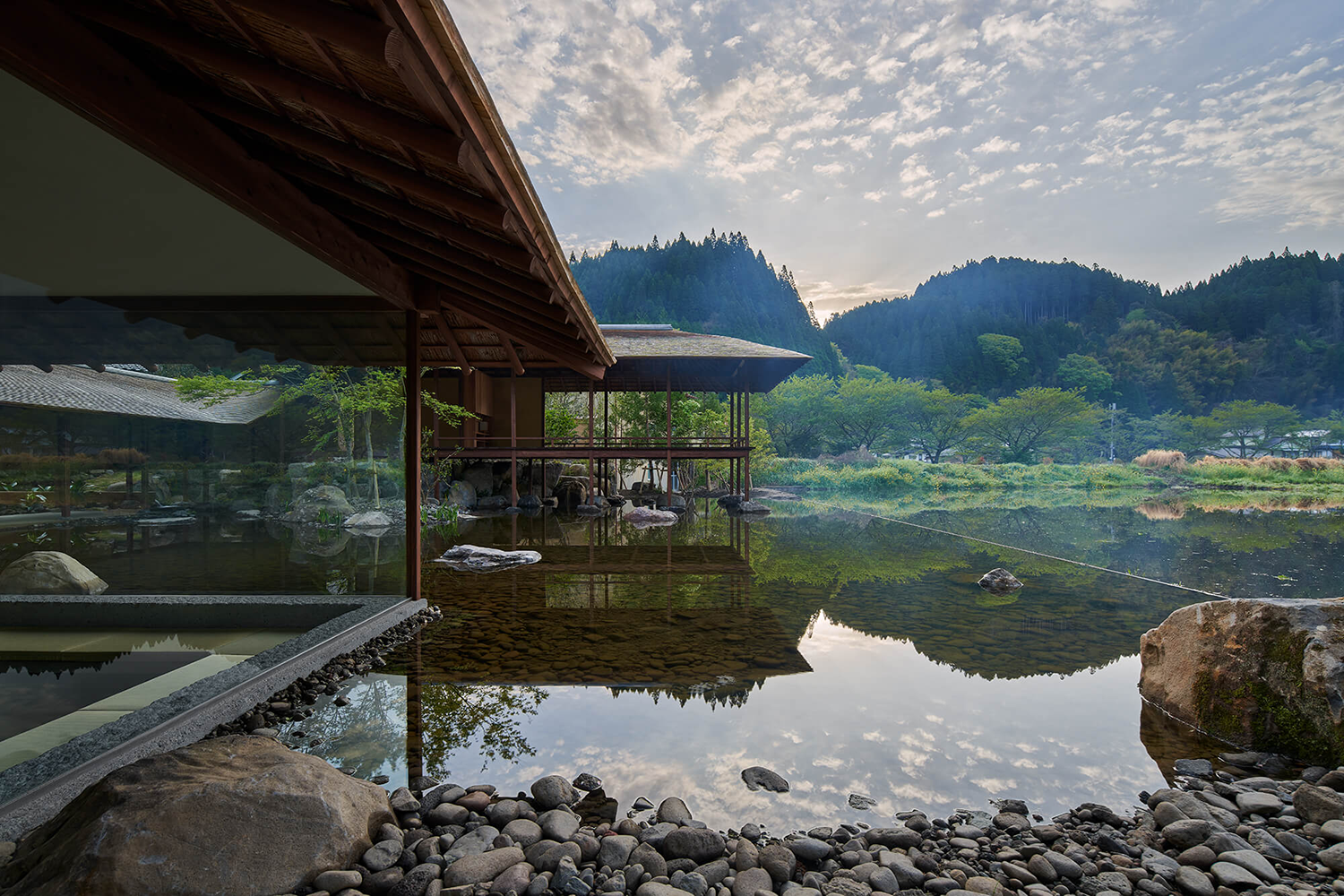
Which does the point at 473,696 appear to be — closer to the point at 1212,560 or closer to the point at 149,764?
the point at 149,764

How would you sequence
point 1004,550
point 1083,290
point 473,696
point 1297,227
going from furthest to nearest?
1. point 1083,290
2. point 1297,227
3. point 1004,550
4. point 473,696

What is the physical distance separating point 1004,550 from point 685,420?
11832 mm

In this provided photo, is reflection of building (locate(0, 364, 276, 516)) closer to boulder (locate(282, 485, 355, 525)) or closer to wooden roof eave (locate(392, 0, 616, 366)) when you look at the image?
boulder (locate(282, 485, 355, 525))

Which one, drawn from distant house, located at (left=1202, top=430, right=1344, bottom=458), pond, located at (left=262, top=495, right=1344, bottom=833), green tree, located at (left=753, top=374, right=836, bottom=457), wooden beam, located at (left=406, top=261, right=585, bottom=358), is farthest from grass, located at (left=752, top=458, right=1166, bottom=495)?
wooden beam, located at (left=406, top=261, right=585, bottom=358)

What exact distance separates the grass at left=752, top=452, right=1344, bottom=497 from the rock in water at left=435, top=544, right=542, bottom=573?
1990 centimetres

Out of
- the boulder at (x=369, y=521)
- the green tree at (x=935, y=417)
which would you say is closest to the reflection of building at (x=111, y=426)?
the boulder at (x=369, y=521)

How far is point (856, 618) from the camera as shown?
218 inches

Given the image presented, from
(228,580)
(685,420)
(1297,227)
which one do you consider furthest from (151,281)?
(1297,227)

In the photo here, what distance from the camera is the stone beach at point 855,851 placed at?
189cm

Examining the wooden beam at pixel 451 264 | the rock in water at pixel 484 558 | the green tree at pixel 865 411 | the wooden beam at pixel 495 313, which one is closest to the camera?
the wooden beam at pixel 451 264

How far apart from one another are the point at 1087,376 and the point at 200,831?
65310 mm

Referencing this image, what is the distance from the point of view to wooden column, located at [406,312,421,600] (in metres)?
4.85

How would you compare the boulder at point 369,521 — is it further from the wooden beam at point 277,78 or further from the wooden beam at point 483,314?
the wooden beam at point 277,78

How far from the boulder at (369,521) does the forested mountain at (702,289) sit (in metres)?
60.9
